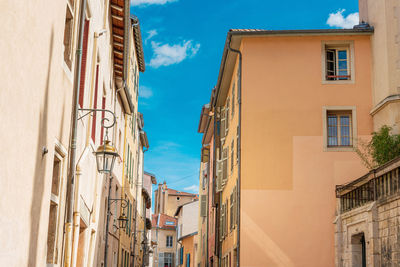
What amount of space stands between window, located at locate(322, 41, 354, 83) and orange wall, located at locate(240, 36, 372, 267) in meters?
0.21

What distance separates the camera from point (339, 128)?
67.2ft

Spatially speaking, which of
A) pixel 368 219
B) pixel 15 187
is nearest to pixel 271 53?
pixel 368 219

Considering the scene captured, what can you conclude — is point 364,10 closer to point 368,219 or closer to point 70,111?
point 368,219

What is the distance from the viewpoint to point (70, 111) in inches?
382

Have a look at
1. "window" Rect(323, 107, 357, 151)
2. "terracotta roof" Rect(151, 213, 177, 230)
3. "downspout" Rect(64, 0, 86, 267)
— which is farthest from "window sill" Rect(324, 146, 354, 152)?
"terracotta roof" Rect(151, 213, 177, 230)

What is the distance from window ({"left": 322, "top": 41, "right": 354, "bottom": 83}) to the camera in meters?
20.8

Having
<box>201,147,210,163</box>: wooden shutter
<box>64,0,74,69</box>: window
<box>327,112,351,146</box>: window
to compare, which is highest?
<box>201,147,210,163</box>: wooden shutter

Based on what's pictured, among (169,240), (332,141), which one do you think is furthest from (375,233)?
(169,240)

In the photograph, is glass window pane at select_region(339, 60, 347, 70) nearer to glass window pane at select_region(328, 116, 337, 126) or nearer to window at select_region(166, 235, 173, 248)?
glass window pane at select_region(328, 116, 337, 126)

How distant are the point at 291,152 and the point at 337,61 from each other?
3.68 m

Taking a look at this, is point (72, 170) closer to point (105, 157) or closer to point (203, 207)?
point (105, 157)

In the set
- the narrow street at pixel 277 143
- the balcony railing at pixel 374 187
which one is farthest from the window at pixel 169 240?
the balcony railing at pixel 374 187

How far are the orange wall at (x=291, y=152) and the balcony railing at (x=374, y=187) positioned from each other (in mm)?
1537

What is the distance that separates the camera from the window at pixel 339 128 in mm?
20188
